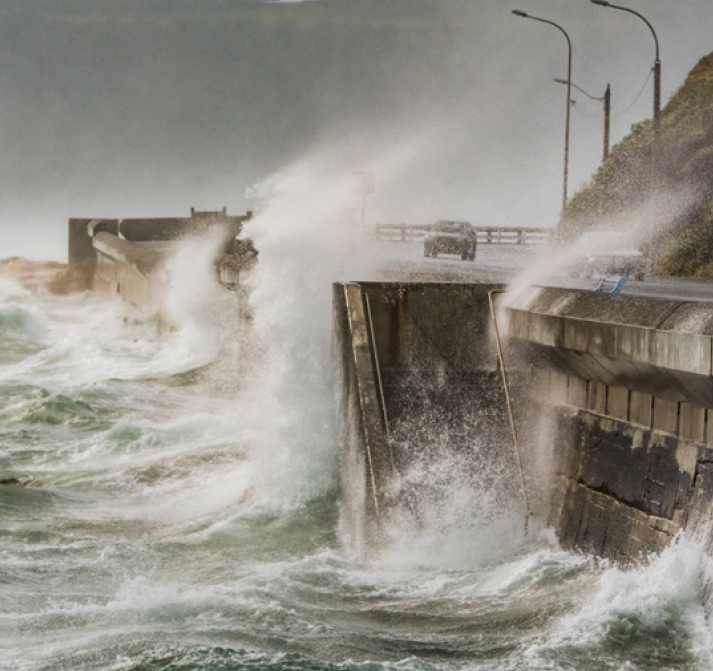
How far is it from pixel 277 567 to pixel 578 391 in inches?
111

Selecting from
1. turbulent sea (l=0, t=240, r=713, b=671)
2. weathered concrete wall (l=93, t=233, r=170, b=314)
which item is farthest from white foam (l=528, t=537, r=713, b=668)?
weathered concrete wall (l=93, t=233, r=170, b=314)

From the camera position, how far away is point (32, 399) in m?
20.0

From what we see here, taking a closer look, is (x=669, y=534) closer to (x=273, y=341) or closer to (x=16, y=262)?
(x=273, y=341)

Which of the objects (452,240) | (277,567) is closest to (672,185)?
(452,240)

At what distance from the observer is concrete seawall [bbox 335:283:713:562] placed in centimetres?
799

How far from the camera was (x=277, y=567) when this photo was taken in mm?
9727

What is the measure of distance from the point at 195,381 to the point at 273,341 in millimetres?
10805

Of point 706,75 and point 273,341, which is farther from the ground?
point 706,75

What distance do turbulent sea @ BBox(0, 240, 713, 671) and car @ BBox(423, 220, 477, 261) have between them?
16.1 metres

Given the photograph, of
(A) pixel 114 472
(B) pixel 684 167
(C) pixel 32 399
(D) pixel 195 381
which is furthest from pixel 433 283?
(B) pixel 684 167

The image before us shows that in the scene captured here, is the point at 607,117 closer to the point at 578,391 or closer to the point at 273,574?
the point at 578,391

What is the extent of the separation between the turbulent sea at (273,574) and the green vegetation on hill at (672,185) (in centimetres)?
1654

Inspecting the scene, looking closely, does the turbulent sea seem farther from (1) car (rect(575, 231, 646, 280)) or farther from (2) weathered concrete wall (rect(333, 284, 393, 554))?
(1) car (rect(575, 231, 646, 280))

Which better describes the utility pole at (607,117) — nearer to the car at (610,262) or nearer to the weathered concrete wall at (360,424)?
the car at (610,262)
